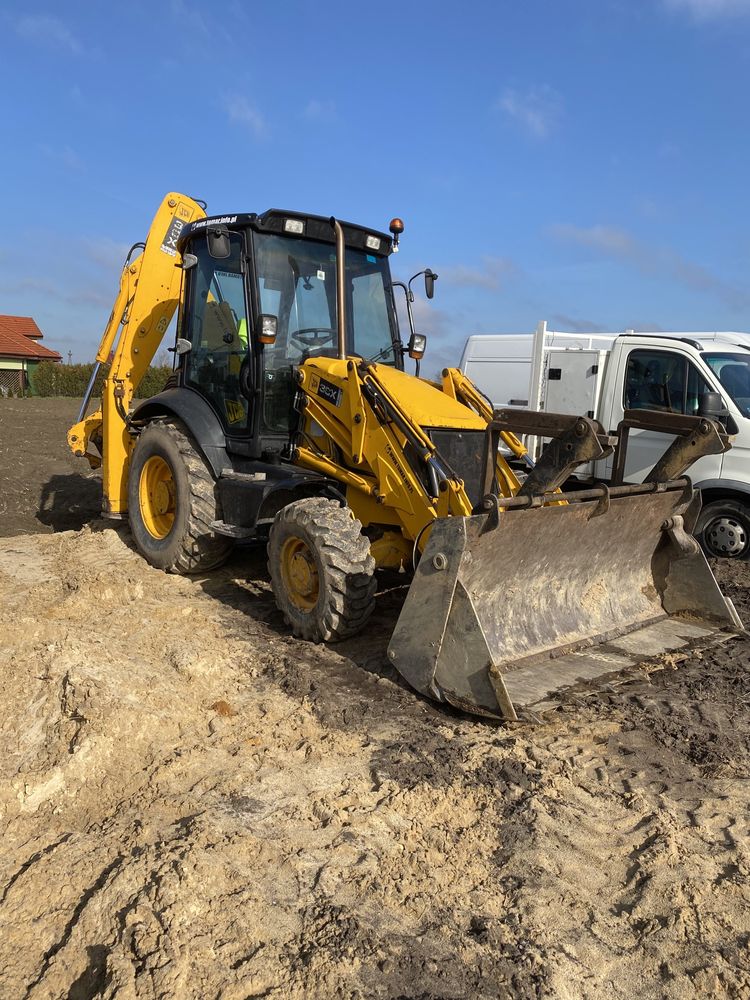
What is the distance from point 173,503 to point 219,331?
151 centimetres

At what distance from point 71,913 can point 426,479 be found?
10.2 ft

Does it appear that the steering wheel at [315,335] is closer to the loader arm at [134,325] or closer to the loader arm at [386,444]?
the loader arm at [386,444]

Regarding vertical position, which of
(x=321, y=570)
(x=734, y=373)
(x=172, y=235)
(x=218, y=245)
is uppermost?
(x=172, y=235)

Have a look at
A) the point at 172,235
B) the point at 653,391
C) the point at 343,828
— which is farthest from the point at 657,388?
the point at 343,828

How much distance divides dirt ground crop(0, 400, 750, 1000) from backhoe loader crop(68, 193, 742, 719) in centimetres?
35

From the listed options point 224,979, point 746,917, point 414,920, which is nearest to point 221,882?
point 224,979

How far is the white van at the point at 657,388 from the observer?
24.9ft

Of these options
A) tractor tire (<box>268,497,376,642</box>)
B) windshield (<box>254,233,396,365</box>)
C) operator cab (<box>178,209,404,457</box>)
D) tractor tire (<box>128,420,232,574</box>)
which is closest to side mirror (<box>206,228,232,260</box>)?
operator cab (<box>178,209,404,457</box>)

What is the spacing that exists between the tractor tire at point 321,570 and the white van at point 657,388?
13.7 feet

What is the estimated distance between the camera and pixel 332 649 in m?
5.12

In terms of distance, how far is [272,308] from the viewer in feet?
19.9

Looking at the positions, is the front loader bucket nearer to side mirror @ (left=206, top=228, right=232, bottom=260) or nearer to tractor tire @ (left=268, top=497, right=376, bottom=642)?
tractor tire @ (left=268, top=497, right=376, bottom=642)

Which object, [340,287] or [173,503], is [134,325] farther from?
[340,287]

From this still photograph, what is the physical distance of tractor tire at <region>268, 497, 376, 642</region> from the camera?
4.89m
